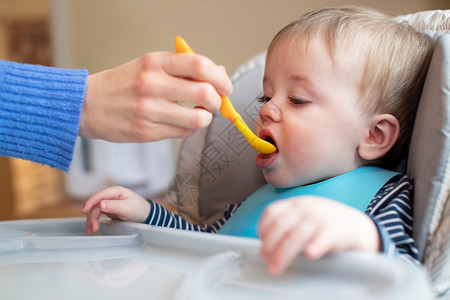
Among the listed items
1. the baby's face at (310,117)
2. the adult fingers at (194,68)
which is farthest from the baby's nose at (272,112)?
the adult fingers at (194,68)

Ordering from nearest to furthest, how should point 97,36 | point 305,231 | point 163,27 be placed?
point 305,231
point 163,27
point 97,36

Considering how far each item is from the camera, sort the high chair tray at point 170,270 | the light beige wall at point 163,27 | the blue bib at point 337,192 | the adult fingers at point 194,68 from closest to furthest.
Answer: the high chair tray at point 170,270, the adult fingers at point 194,68, the blue bib at point 337,192, the light beige wall at point 163,27

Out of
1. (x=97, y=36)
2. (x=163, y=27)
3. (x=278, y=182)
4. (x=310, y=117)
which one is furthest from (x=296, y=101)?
(x=97, y=36)

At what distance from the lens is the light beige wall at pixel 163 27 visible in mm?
1930

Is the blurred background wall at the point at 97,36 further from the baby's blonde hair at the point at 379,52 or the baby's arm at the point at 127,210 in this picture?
the baby's arm at the point at 127,210

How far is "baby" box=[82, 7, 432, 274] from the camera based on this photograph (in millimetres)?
724

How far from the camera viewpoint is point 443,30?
84 centimetres

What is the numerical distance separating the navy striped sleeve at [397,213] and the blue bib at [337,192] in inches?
0.5

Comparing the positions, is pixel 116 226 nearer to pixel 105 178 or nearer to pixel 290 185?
pixel 290 185

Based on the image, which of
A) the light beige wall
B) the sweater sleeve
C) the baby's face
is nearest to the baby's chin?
the baby's face

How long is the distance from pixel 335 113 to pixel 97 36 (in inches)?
84.2

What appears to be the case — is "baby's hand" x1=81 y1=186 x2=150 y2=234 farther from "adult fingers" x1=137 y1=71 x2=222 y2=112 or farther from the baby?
"adult fingers" x1=137 y1=71 x2=222 y2=112

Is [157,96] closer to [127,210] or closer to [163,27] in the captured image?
[127,210]

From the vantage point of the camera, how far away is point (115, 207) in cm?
75
